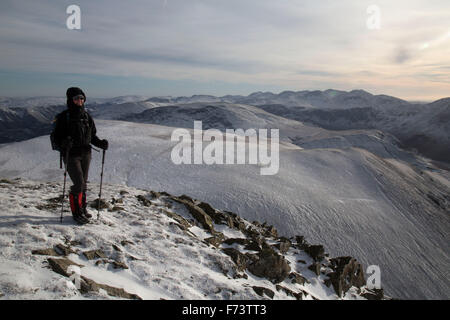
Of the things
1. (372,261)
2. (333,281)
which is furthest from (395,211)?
(333,281)

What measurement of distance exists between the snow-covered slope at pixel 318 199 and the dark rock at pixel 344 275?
562 cm

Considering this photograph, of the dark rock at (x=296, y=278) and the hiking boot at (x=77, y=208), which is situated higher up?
the hiking boot at (x=77, y=208)

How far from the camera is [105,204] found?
10055 mm

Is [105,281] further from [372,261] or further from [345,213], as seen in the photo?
[345,213]

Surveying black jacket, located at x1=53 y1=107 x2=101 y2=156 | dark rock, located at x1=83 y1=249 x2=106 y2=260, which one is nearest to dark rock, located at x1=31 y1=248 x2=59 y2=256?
dark rock, located at x1=83 y1=249 x2=106 y2=260

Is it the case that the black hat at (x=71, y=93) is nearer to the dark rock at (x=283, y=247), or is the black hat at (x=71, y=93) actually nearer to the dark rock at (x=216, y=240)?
the dark rock at (x=216, y=240)

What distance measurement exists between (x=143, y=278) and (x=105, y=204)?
4.87 m

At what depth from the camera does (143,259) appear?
7.03m

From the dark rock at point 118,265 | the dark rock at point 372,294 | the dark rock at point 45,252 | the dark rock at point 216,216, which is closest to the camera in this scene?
the dark rock at point 45,252

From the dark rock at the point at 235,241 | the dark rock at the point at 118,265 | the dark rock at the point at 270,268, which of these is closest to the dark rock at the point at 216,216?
A: the dark rock at the point at 235,241

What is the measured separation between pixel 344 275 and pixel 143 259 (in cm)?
886

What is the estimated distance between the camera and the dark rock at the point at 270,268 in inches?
334

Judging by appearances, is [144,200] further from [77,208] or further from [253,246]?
[253,246]

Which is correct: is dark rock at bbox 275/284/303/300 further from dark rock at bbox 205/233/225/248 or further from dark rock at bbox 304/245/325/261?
dark rock at bbox 304/245/325/261
